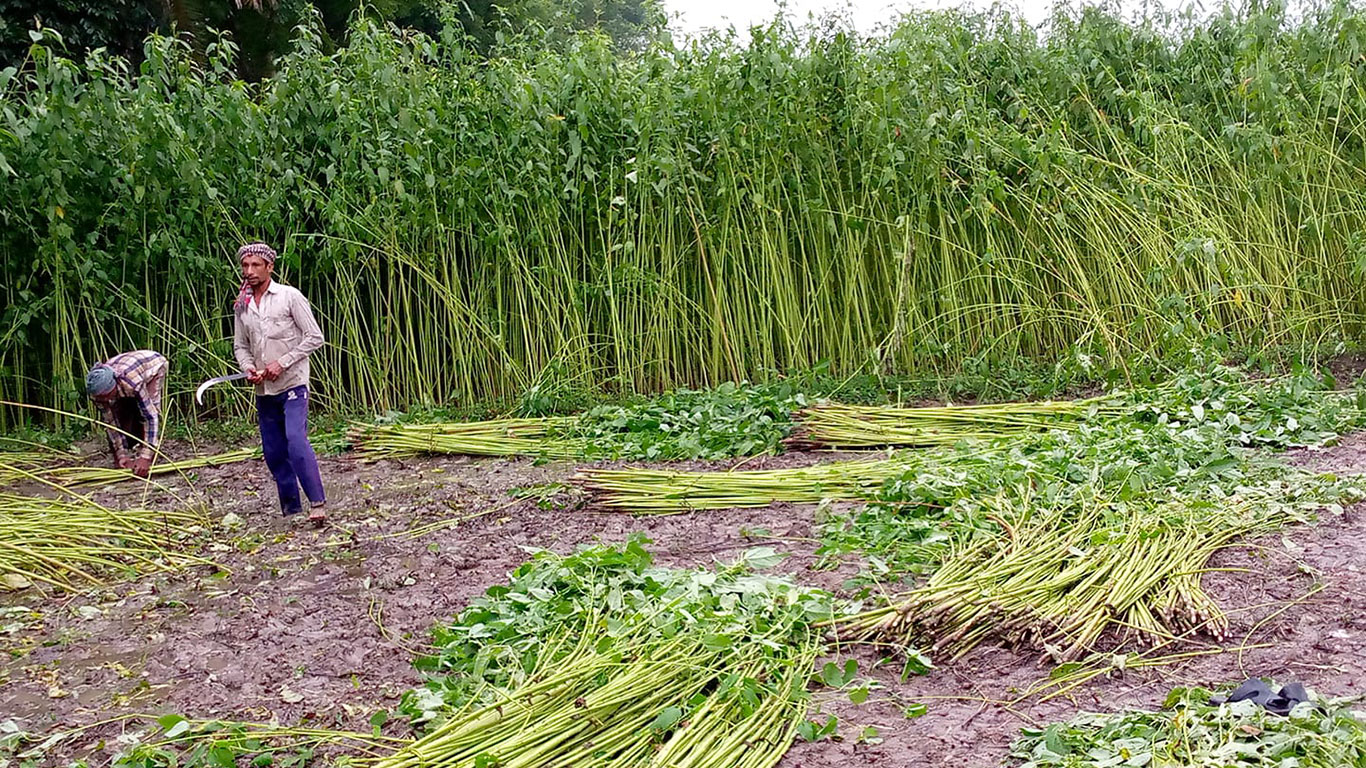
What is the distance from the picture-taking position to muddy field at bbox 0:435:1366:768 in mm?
2605

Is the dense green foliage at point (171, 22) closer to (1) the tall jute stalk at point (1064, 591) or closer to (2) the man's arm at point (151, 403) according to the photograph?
(2) the man's arm at point (151, 403)

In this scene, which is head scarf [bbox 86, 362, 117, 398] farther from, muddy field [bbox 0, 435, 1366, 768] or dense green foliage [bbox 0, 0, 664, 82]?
dense green foliage [bbox 0, 0, 664, 82]

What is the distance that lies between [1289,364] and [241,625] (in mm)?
5923

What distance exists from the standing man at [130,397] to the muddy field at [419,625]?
104cm

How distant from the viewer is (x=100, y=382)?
225 inches

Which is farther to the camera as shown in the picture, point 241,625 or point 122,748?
point 241,625

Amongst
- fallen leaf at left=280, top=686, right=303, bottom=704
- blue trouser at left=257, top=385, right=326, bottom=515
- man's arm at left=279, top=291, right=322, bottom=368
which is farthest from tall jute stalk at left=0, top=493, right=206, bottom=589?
fallen leaf at left=280, top=686, right=303, bottom=704

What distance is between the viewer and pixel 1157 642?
2760mm

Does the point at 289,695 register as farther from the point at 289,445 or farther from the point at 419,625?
the point at 289,445

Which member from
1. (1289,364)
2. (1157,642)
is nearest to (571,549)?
(1157,642)

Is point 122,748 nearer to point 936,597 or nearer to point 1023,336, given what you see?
point 936,597

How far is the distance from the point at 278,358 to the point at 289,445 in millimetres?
376

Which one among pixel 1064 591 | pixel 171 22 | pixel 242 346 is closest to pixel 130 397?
pixel 242 346

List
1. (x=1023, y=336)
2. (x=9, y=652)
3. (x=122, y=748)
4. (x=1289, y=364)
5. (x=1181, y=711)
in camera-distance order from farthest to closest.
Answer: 1. (x=1023, y=336)
2. (x=1289, y=364)
3. (x=9, y=652)
4. (x=122, y=748)
5. (x=1181, y=711)
